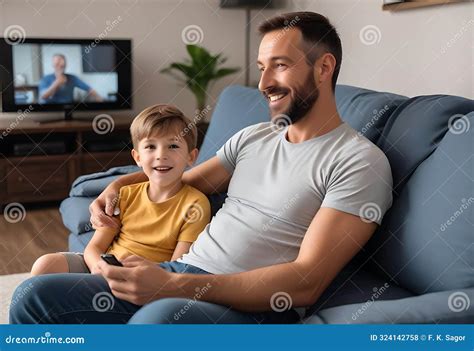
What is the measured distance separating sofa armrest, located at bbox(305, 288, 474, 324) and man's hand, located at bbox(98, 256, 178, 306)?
1.03ft

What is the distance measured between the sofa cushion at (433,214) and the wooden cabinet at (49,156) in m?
2.54

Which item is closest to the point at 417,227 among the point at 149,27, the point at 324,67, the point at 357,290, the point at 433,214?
the point at 433,214

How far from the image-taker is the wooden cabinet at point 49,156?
350 cm

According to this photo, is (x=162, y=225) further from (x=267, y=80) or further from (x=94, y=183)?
(x=94, y=183)

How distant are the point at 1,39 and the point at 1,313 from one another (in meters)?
2.03

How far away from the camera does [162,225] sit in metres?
1.55

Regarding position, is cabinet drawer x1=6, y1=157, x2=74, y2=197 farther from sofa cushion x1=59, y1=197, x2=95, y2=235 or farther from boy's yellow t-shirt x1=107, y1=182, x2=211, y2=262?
boy's yellow t-shirt x1=107, y1=182, x2=211, y2=262

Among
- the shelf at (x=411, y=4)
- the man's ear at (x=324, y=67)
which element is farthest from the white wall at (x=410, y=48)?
the man's ear at (x=324, y=67)

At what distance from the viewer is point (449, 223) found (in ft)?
4.10

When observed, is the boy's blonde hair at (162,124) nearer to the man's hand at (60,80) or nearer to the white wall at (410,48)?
the white wall at (410,48)

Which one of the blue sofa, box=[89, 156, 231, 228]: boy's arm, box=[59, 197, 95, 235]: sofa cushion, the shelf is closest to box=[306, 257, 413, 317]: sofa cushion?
the blue sofa

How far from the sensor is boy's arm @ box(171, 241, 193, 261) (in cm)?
151

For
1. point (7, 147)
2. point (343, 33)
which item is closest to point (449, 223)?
point (343, 33)
